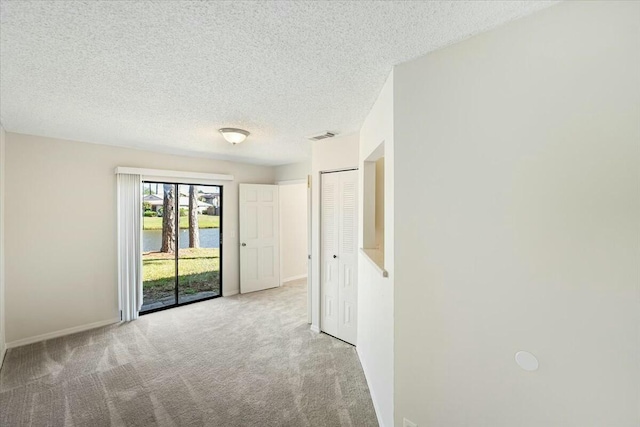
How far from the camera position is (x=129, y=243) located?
380 cm

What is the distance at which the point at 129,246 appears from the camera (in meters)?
3.79

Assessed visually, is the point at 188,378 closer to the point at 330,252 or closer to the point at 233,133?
the point at 330,252

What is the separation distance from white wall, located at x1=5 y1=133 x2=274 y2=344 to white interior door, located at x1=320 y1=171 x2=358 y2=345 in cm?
278

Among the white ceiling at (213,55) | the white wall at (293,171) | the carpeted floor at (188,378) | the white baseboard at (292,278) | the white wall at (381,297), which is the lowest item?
the carpeted floor at (188,378)

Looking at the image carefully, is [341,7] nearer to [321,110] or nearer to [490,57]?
[490,57]

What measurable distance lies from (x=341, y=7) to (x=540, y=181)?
1.10 meters

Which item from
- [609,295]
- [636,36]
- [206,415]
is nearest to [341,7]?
[636,36]

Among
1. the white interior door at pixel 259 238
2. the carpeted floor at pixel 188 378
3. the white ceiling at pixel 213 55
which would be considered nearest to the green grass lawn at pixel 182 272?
the white interior door at pixel 259 238

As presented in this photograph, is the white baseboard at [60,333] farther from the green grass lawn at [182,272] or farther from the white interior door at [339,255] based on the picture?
the white interior door at [339,255]

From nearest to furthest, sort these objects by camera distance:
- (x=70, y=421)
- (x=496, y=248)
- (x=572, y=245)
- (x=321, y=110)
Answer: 1. (x=572, y=245)
2. (x=496, y=248)
3. (x=70, y=421)
4. (x=321, y=110)

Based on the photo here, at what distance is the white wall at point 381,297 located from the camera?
5.58ft

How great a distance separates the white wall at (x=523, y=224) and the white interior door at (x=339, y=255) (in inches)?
60.4

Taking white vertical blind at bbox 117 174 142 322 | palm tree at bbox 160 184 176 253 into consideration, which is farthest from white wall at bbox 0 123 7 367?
palm tree at bbox 160 184 176 253

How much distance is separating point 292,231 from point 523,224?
502 centimetres
